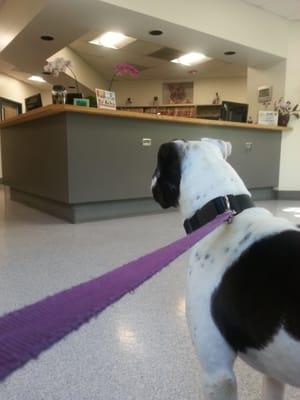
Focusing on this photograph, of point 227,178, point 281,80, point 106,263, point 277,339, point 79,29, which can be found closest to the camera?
point 277,339

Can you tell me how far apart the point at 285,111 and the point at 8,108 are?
21.1ft

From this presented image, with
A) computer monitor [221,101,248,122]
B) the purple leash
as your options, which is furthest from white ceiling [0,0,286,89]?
the purple leash

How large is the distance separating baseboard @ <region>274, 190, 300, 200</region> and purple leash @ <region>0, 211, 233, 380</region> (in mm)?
5344

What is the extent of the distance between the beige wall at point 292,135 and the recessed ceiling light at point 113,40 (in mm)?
2676

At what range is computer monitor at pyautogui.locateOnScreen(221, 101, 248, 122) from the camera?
4.76 meters

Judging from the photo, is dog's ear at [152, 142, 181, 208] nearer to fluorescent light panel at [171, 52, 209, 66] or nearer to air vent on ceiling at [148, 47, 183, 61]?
air vent on ceiling at [148, 47, 183, 61]

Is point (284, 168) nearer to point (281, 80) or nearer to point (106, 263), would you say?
point (281, 80)

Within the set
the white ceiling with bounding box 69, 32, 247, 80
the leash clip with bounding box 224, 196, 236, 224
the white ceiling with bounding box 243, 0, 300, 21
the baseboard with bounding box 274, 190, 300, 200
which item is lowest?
the baseboard with bounding box 274, 190, 300, 200

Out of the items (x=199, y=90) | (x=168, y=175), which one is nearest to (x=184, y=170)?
(x=168, y=175)

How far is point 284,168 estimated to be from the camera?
5445mm

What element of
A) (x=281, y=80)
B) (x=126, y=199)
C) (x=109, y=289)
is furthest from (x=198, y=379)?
Result: (x=281, y=80)

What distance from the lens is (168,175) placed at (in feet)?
3.01

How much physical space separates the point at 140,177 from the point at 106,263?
187 cm

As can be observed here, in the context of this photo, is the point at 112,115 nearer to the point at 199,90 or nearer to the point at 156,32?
the point at 156,32
